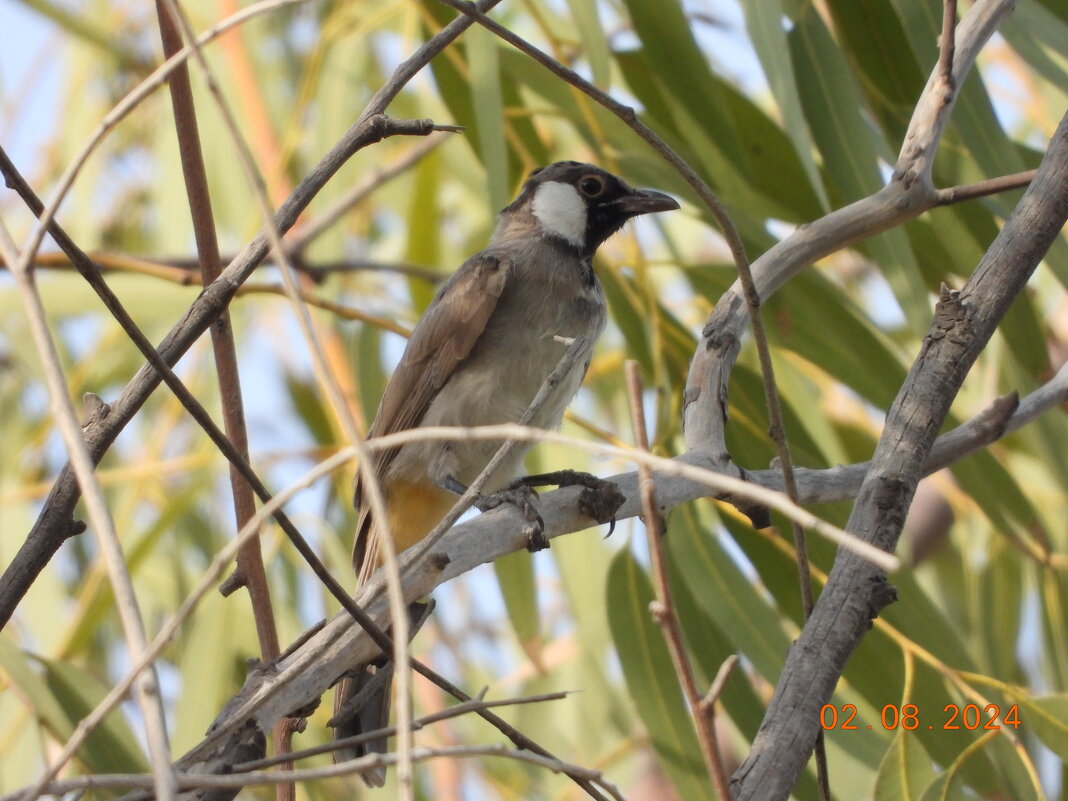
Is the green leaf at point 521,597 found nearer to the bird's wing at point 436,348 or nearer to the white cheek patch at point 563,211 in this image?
the bird's wing at point 436,348

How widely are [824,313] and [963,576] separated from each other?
2406 mm

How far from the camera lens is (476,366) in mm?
3148

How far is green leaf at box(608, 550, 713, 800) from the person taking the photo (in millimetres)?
2656

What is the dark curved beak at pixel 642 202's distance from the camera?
11.0ft

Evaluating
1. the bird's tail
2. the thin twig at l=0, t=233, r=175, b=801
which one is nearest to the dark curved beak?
the bird's tail

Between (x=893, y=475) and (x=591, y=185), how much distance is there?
194cm

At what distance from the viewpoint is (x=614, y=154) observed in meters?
A: 2.99

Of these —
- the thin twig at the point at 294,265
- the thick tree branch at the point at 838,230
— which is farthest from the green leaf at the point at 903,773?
the thin twig at the point at 294,265

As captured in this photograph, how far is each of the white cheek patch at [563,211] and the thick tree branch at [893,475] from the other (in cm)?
171

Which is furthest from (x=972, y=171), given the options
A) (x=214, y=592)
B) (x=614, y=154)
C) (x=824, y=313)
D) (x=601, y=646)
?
(x=214, y=592)

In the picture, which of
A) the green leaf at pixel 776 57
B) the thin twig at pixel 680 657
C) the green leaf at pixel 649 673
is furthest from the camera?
the green leaf at pixel 649 673

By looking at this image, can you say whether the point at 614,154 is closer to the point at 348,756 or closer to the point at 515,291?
the point at 515,291

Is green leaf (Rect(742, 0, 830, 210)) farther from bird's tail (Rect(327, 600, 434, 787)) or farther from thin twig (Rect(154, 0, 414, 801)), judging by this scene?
thin twig (Rect(154, 0, 414, 801))
